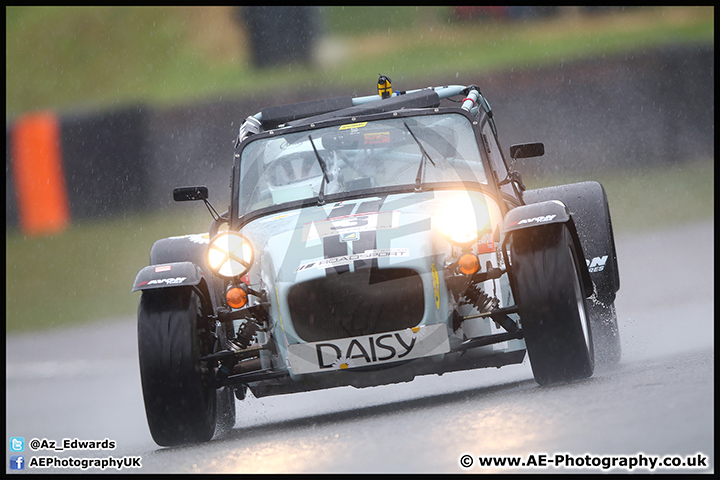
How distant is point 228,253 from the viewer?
728 cm

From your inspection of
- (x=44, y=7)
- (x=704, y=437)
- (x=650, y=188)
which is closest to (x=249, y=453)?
(x=704, y=437)

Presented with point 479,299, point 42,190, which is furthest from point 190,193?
point 42,190

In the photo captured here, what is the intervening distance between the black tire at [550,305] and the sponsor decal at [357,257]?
0.67 metres

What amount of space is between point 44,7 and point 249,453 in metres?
25.7

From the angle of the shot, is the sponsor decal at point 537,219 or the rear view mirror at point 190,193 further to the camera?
the rear view mirror at point 190,193

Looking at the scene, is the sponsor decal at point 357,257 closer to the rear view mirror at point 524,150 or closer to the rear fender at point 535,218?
the rear fender at point 535,218

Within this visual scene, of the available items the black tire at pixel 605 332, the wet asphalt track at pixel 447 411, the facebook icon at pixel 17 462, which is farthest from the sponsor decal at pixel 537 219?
the facebook icon at pixel 17 462

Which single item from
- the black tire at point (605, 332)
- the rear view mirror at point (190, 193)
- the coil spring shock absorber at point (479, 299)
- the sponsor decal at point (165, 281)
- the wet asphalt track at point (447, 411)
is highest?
the rear view mirror at point (190, 193)

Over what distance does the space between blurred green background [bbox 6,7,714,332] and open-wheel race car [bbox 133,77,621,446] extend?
8.38 m

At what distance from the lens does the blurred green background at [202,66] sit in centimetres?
1791

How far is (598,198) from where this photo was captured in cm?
905

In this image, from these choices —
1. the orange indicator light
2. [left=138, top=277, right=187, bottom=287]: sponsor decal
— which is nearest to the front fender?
[left=138, top=277, right=187, bottom=287]: sponsor decal

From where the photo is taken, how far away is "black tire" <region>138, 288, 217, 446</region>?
696cm

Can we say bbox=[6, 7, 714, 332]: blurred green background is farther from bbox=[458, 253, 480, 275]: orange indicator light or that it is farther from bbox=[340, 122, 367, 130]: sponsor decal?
bbox=[458, 253, 480, 275]: orange indicator light
